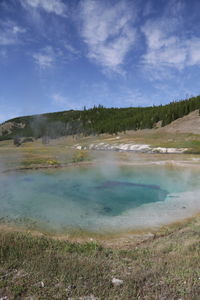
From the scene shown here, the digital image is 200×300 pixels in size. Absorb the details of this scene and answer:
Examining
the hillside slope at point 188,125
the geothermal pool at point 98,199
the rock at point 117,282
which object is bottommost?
the geothermal pool at point 98,199

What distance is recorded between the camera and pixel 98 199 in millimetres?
19609

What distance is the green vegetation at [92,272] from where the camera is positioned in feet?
16.9

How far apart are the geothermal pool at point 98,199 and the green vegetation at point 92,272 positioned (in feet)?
17.5

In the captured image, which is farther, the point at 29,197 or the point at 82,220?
the point at 29,197

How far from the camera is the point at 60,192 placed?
22.1 metres

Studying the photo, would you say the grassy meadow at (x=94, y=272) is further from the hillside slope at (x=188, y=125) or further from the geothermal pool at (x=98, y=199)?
the hillside slope at (x=188, y=125)

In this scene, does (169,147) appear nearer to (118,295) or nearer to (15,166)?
(15,166)

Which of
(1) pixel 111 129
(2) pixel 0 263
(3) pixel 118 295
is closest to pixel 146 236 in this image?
(3) pixel 118 295

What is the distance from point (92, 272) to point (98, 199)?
44.6ft

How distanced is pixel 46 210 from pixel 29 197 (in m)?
4.43

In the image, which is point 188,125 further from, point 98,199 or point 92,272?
point 92,272

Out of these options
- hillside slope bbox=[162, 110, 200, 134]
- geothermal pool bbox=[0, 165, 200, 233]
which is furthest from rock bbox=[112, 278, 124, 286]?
hillside slope bbox=[162, 110, 200, 134]

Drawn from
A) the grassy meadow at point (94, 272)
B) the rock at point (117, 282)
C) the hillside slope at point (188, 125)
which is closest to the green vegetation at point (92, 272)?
the grassy meadow at point (94, 272)

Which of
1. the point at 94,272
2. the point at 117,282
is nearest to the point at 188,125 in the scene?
the point at 94,272
